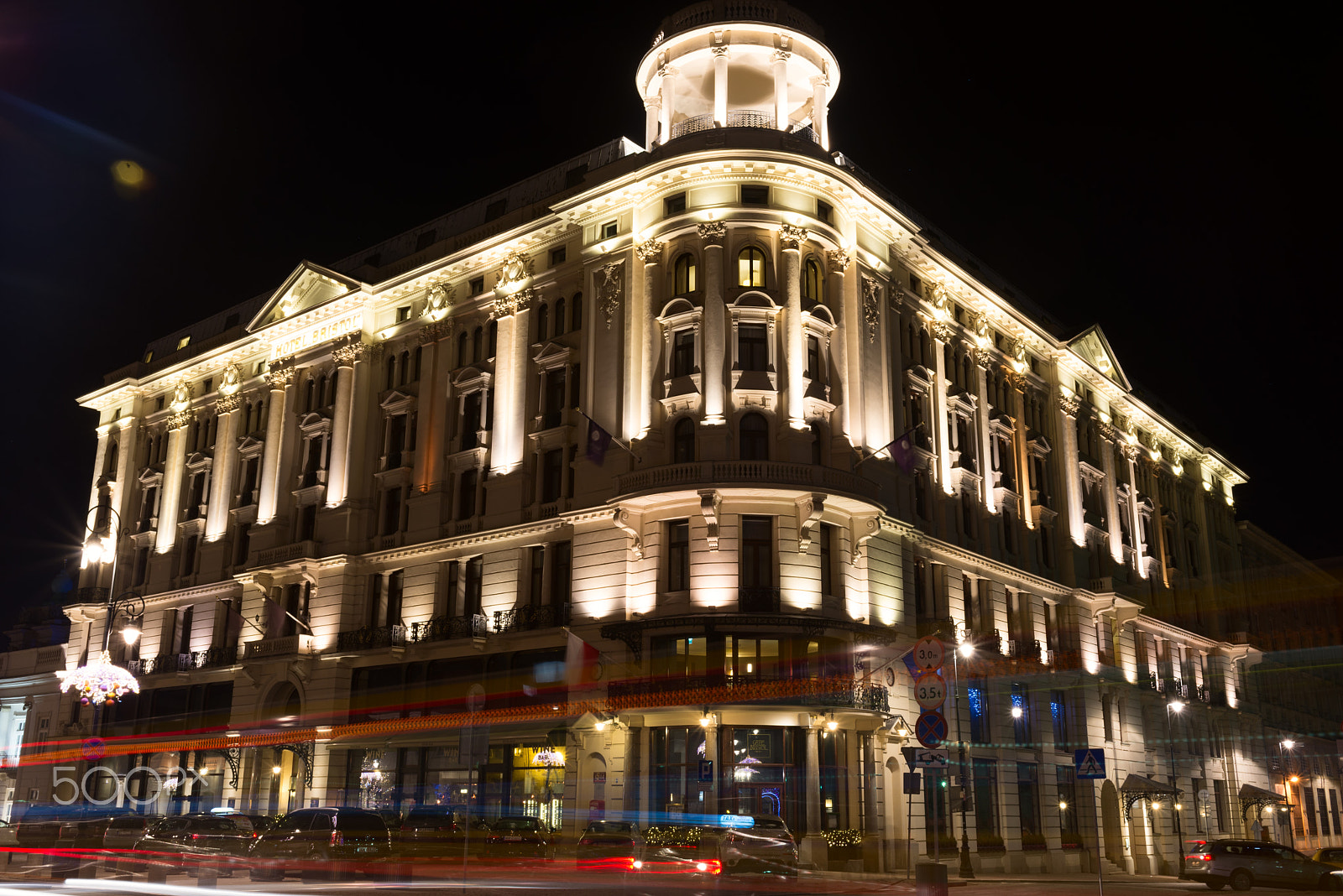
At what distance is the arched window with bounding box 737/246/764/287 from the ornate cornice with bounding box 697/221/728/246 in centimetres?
93

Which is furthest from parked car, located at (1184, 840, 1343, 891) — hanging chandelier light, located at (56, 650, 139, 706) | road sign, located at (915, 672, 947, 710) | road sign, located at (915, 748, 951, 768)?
hanging chandelier light, located at (56, 650, 139, 706)

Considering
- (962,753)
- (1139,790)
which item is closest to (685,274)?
(962,753)

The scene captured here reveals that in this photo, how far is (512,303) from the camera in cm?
4947

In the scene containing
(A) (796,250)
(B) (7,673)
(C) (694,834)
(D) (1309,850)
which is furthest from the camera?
(D) (1309,850)

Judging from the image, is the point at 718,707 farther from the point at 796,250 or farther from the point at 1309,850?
the point at 1309,850

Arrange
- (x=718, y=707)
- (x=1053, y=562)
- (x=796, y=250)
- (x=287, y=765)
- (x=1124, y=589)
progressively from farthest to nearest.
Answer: (x=1124, y=589)
(x=1053, y=562)
(x=287, y=765)
(x=796, y=250)
(x=718, y=707)

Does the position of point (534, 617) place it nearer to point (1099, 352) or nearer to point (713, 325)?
point (713, 325)

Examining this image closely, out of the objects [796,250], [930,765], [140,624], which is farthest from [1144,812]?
[140,624]

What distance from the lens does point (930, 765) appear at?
69.1 feet

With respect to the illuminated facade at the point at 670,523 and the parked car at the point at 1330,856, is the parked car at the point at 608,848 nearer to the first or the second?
the illuminated facade at the point at 670,523

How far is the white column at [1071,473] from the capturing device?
58156 millimetres

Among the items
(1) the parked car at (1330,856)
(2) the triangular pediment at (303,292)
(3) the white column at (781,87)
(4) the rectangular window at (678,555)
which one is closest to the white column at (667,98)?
(3) the white column at (781,87)

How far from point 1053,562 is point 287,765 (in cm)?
3693

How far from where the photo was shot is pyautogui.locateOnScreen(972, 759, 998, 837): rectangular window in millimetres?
45688
